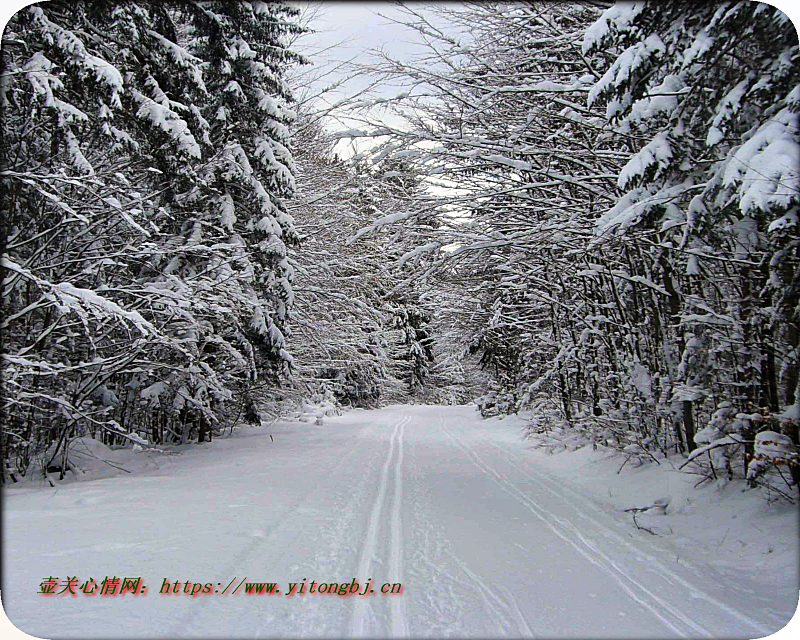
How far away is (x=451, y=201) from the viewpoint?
21.2 ft

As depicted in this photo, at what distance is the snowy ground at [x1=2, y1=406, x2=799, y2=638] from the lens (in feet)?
9.40

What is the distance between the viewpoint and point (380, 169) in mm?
6578

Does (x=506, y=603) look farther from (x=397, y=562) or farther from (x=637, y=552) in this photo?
(x=637, y=552)

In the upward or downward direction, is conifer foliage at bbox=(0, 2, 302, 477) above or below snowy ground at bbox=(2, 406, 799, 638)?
above

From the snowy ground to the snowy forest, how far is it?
935 mm

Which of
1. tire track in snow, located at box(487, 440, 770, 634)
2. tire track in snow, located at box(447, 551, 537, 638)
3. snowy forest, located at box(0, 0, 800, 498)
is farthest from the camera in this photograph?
snowy forest, located at box(0, 0, 800, 498)

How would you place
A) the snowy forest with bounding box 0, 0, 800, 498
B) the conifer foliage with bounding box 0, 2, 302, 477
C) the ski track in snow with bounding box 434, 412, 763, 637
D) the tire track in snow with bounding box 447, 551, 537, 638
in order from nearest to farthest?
the tire track in snow with bounding box 447, 551, 537, 638 < the ski track in snow with bounding box 434, 412, 763, 637 < the snowy forest with bounding box 0, 0, 800, 498 < the conifer foliage with bounding box 0, 2, 302, 477

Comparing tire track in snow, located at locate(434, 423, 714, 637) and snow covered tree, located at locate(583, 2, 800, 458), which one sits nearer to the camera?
tire track in snow, located at locate(434, 423, 714, 637)

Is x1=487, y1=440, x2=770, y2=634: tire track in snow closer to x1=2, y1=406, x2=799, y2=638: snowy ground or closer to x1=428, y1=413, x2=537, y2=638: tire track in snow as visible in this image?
x1=2, y1=406, x2=799, y2=638: snowy ground

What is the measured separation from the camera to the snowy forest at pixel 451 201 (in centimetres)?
392

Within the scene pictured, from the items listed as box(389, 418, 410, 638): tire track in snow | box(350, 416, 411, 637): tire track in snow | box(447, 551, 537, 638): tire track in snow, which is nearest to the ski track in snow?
box(447, 551, 537, 638): tire track in snow

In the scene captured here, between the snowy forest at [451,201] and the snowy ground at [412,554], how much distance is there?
935 mm

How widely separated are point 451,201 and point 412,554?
4.13 meters

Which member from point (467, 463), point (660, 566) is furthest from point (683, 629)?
point (467, 463)
